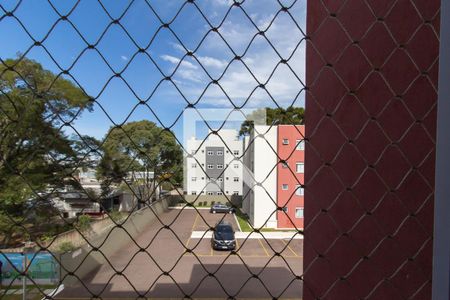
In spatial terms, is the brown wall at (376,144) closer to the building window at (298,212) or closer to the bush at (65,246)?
the bush at (65,246)

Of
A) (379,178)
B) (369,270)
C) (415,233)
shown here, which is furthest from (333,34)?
(369,270)

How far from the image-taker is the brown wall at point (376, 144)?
778 millimetres

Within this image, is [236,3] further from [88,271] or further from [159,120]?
[88,271]

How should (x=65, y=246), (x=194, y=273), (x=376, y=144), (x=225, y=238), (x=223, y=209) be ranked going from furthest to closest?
1. (x=225, y=238)
2. (x=194, y=273)
3. (x=65, y=246)
4. (x=223, y=209)
5. (x=376, y=144)

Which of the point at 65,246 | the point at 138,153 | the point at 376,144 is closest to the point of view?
the point at 138,153

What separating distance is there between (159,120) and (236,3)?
0.33 meters

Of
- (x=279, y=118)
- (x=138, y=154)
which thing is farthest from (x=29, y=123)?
(x=279, y=118)

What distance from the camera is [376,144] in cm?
94

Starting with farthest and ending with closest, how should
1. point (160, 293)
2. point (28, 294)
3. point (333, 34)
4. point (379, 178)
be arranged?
point (160, 293), point (28, 294), point (333, 34), point (379, 178)

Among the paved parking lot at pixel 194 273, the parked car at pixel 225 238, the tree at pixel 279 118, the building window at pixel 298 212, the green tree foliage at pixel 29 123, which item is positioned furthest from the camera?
the building window at pixel 298 212

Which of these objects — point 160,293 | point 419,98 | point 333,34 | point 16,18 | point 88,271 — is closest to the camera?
point 16,18

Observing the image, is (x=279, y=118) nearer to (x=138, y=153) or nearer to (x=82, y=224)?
(x=138, y=153)

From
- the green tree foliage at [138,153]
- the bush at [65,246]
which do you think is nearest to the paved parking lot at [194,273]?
the bush at [65,246]

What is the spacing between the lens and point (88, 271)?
596cm
